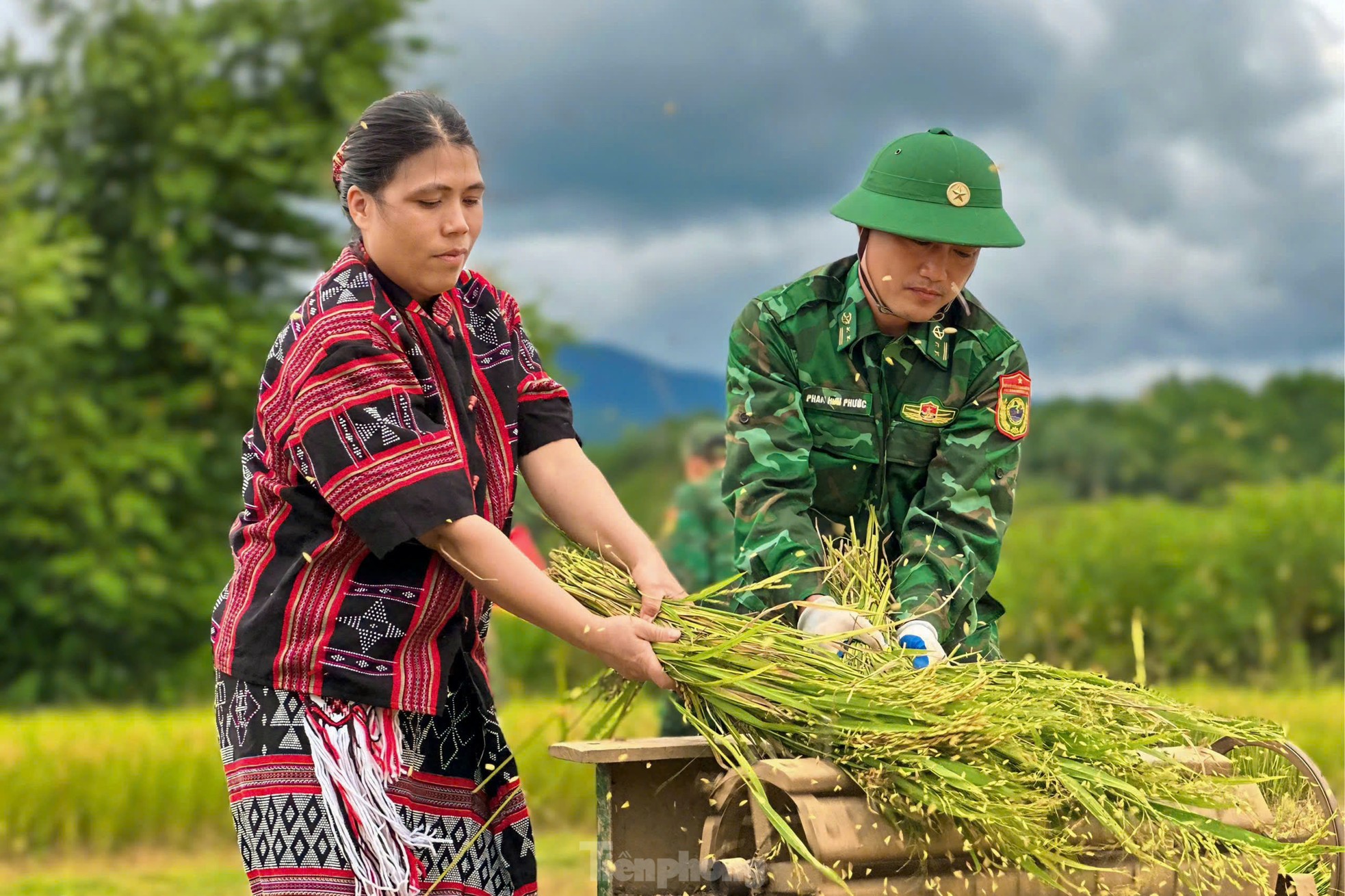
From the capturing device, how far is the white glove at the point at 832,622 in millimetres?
2975

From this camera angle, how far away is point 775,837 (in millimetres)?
2625

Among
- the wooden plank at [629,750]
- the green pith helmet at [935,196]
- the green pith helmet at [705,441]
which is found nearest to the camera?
the wooden plank at [629,750]

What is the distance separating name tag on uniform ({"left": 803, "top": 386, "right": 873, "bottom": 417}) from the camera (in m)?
3.35

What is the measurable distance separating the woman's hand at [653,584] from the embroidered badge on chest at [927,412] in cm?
69

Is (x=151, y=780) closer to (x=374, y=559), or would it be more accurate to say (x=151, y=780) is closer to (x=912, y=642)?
(x=374, y=559)

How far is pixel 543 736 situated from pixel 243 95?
8821 millimetres

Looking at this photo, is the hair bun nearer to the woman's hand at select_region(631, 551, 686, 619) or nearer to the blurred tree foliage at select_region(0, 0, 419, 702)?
the woman's hand at select_region(631, 551, 686, 619)

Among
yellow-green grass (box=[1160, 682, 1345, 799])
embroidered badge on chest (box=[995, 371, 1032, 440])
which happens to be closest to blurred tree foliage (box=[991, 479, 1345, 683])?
yellow-green grass (box=[1160, 682, 1345, 799])

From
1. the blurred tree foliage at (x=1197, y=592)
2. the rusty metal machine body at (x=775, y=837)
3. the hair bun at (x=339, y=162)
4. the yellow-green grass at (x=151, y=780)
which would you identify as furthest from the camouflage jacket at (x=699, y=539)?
the blurred tree foliage at (x=1197, y=592)

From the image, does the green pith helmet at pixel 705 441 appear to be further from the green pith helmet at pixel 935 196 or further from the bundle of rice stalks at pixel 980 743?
the bundle of rice stalks at pixel 980 743

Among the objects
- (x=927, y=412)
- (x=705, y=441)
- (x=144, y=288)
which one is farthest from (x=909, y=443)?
(x=144, y=288)

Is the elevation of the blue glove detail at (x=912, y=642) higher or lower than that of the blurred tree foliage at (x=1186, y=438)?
lower

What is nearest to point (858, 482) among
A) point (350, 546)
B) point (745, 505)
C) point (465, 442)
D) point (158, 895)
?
point (745, 505)

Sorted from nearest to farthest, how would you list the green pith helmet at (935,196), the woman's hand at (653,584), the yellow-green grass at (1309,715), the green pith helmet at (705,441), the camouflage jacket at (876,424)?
the woman's hand at (653,584), the green pith helmet at (935,196), the camouflage jacket at (876,424), the green pith helmet at (705,441), the yellow-green grass at (1309,715)
